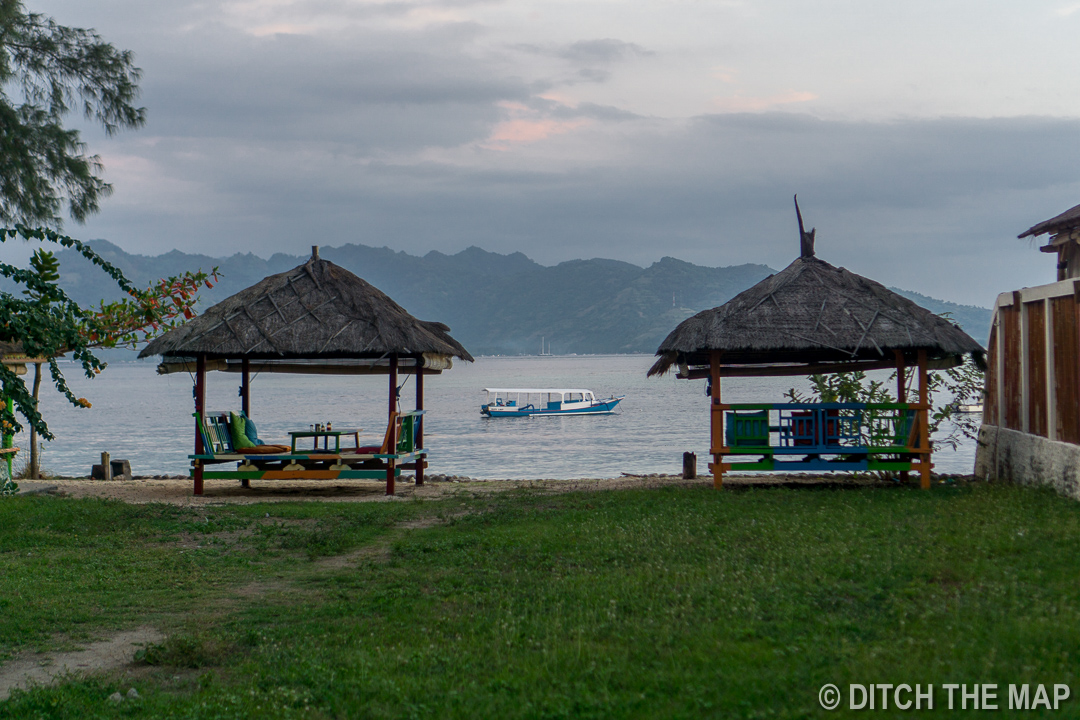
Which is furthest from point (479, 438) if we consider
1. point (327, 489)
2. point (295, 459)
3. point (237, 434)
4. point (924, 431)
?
point (924, 431)

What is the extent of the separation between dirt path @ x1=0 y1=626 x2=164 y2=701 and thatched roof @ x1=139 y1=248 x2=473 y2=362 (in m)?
8.43

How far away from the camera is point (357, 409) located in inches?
3019

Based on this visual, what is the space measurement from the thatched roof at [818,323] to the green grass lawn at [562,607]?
2888mm

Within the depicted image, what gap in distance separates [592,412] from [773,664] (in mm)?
58013

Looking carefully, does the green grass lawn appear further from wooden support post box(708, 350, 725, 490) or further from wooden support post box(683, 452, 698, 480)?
wooden support post box(683, 452, 698, 480)

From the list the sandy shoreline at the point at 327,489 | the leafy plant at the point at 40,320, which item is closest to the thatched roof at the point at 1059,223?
the sandy shoreline at the point at 327,489

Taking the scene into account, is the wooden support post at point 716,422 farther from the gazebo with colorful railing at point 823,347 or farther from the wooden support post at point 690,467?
the wooden support post at point 690,467

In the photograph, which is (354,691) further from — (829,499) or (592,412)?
(592,412)

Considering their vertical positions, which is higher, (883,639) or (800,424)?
(800,424)

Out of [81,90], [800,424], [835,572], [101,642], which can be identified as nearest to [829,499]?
[800,424]

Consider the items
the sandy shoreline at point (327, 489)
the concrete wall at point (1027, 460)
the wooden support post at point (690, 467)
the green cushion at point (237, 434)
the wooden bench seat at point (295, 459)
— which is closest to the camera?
the concrete wall at point (1027, 460)

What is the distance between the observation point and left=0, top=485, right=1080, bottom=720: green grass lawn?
13.9 feet

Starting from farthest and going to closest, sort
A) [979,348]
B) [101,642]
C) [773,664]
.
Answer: [979,348] < [101,642] < [773,664]

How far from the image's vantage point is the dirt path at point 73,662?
16.1 feet
